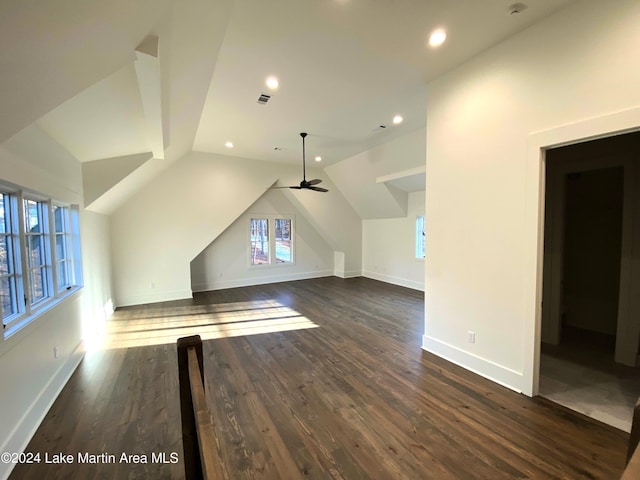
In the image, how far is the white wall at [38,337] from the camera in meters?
2.01

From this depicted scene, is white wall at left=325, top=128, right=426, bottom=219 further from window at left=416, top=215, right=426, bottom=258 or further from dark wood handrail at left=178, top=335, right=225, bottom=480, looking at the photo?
dark wood handrail at left=178, top=335, right=225, bottom=480

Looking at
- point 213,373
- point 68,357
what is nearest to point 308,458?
point 213,373

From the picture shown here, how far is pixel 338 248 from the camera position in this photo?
29.4 ft

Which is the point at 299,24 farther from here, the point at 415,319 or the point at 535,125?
the point at 415,319

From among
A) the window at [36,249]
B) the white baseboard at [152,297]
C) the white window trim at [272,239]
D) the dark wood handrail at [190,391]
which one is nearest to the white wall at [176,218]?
the white baseboard at [152,297]

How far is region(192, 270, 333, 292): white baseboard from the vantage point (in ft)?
24.0

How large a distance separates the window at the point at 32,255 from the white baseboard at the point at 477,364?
4034 millimetres

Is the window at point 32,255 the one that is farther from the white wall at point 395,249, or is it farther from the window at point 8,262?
the white wall at point 395,249

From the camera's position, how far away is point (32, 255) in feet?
9.41

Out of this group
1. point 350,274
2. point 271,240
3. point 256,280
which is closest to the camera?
point 256,280

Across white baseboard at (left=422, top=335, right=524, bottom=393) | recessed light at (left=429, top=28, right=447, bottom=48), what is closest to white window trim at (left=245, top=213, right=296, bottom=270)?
white baseboard at (left=422, top=335, right=524, bottom=393)

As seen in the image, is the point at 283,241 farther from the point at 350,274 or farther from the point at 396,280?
the point at 396,280

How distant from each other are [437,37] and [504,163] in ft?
4.40

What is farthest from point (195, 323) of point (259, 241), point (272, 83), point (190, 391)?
point (272, 83)
